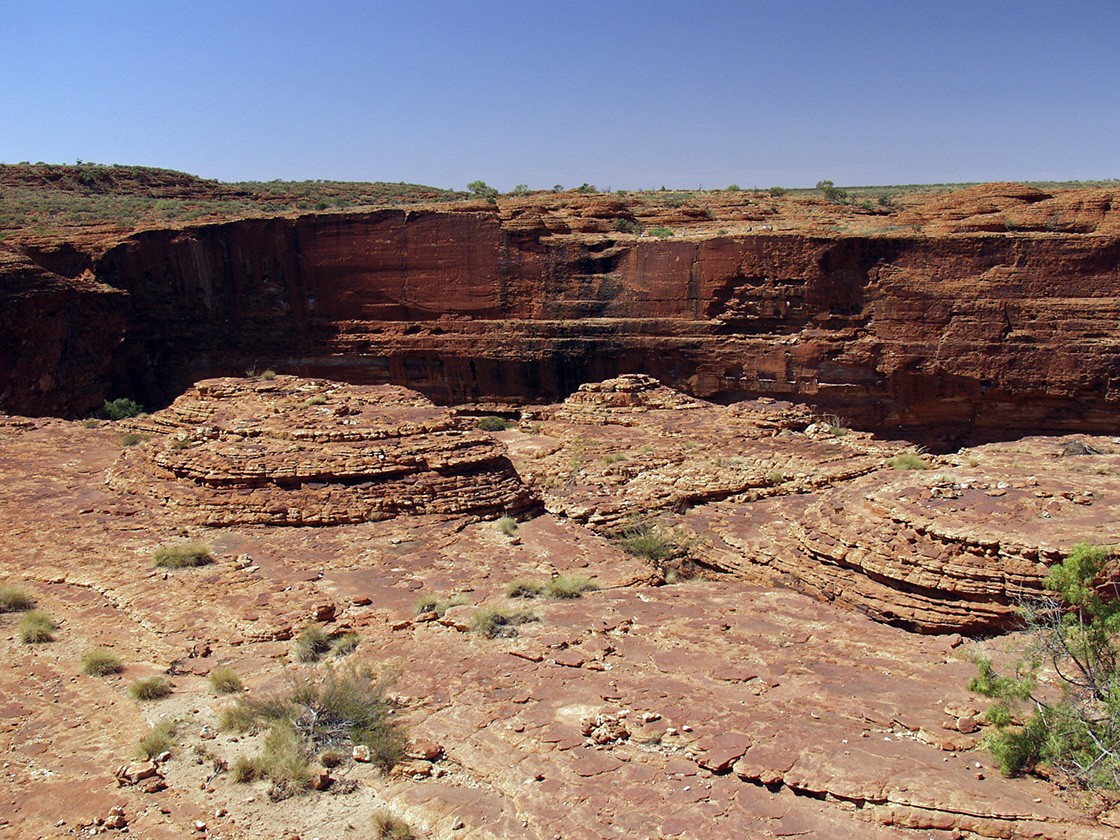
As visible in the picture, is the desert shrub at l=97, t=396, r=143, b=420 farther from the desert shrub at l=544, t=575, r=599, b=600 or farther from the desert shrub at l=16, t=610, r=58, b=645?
the desert shrub at l=544, t=575, r=599, b=600

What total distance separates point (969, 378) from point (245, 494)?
17755 mm

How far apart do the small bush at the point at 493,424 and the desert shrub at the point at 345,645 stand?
46.5 feet

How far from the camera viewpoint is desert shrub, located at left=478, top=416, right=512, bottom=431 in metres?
22.7

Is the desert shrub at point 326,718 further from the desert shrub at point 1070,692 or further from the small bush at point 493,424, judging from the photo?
the small bush at point 493,424

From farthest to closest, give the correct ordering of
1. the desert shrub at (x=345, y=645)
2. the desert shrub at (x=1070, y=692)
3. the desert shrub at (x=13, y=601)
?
the desert shrub at (x=13, y=601) < the desert shrub at (x=345, y=645) < the desert shrub at (x=1070, y=692)

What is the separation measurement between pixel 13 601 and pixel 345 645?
4.06 m

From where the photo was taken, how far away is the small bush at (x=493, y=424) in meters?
22.7

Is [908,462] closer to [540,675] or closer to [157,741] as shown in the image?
[540,675]

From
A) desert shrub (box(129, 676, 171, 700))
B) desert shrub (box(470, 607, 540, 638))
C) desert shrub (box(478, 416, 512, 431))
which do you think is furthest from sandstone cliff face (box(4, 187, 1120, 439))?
desert shrub (box(129, 676, 171, 700))

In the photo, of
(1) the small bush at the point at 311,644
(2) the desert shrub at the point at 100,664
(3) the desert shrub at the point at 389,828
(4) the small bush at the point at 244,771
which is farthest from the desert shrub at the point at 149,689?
(3) the desert shrub at the point at 389,828

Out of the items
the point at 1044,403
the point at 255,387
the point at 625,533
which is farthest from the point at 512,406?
the point at 1044,403

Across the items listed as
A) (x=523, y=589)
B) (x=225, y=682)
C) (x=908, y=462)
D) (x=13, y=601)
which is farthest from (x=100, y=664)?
(x=908, y=462)

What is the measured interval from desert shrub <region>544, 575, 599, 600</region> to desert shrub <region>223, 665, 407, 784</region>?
3.13 meters

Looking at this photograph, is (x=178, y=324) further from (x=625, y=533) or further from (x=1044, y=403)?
(x=1044, y=403)
